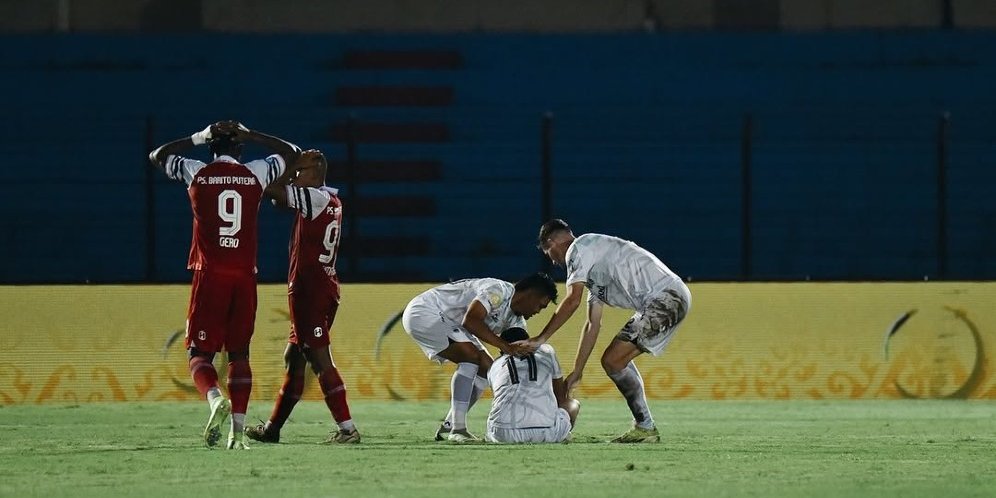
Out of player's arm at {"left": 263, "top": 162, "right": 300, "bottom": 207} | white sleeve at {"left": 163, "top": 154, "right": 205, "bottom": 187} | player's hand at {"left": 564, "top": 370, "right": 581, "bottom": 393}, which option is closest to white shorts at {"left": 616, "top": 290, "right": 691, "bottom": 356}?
player's hand at {"left": 564, "top": 370, "right": 581, "bottom": 393}

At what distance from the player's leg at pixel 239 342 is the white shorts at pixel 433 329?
165cm

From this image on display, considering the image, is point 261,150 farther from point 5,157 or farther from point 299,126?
point 5,157

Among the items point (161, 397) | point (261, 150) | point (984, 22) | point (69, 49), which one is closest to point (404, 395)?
point (161, 397)

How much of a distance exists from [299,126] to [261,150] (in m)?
0.82

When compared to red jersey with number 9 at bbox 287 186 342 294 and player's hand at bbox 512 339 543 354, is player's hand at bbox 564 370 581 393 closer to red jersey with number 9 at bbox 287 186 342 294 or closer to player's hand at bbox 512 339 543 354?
player's hand at bbox 512 339 543 354

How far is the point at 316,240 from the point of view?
34.4 ft

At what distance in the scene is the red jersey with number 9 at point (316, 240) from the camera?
409 inches

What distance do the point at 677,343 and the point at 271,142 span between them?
20.0 ft

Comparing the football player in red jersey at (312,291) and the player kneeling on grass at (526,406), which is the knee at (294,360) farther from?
the player kneeling on grass at (526,406)

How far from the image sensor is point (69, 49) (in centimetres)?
2228

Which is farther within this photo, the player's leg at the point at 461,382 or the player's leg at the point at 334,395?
the player's leg at the point at 461,382

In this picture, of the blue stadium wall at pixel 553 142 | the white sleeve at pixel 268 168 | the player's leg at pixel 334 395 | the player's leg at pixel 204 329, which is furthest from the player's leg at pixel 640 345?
Result: the blue stadium wall at pixel 553 142

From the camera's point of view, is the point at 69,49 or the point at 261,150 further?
the point at 69,49

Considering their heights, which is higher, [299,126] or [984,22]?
[984,22]
